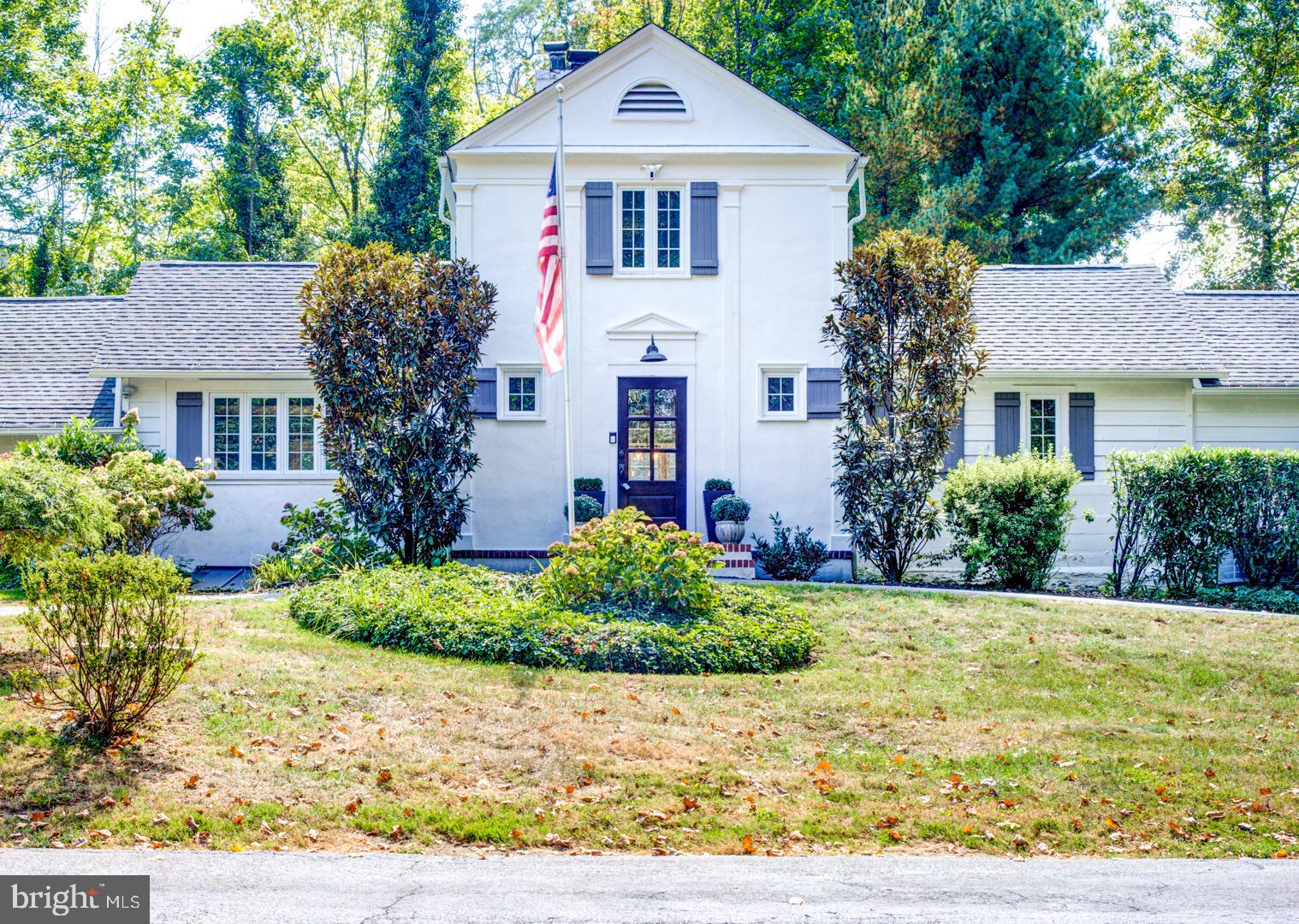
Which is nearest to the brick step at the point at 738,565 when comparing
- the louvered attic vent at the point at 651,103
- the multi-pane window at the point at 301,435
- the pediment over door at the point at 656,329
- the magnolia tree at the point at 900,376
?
the magnolia tree at the point at 900,376

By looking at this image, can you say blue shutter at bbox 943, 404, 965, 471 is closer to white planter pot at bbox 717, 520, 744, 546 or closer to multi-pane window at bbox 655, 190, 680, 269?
white planter pot at bbox 717, 520, 744, 546

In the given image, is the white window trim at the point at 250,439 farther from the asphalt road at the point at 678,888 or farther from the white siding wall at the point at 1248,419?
the white siding wall at the point at 1248,419

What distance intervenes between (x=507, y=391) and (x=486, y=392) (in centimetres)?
32

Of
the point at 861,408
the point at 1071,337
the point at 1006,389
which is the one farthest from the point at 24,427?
the point at 1071,337

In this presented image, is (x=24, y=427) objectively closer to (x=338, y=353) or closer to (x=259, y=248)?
(x=338, y=353)

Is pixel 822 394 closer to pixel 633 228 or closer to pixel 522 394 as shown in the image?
pixel 633 228

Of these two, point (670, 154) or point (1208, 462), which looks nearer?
point (1208, 462)

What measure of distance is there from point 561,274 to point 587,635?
14.5 ft

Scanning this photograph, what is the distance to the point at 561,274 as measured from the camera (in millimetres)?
11523

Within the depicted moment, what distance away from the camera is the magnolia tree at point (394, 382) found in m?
13.1

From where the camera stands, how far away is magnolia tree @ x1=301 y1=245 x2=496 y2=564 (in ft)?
43.0

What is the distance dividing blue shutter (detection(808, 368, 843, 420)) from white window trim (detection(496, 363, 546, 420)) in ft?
12.4

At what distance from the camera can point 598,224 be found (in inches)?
580

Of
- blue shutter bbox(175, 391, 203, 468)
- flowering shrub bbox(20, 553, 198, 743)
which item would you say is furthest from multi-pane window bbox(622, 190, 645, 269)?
flowering shrub bbox(20, 553, 198, 743)
